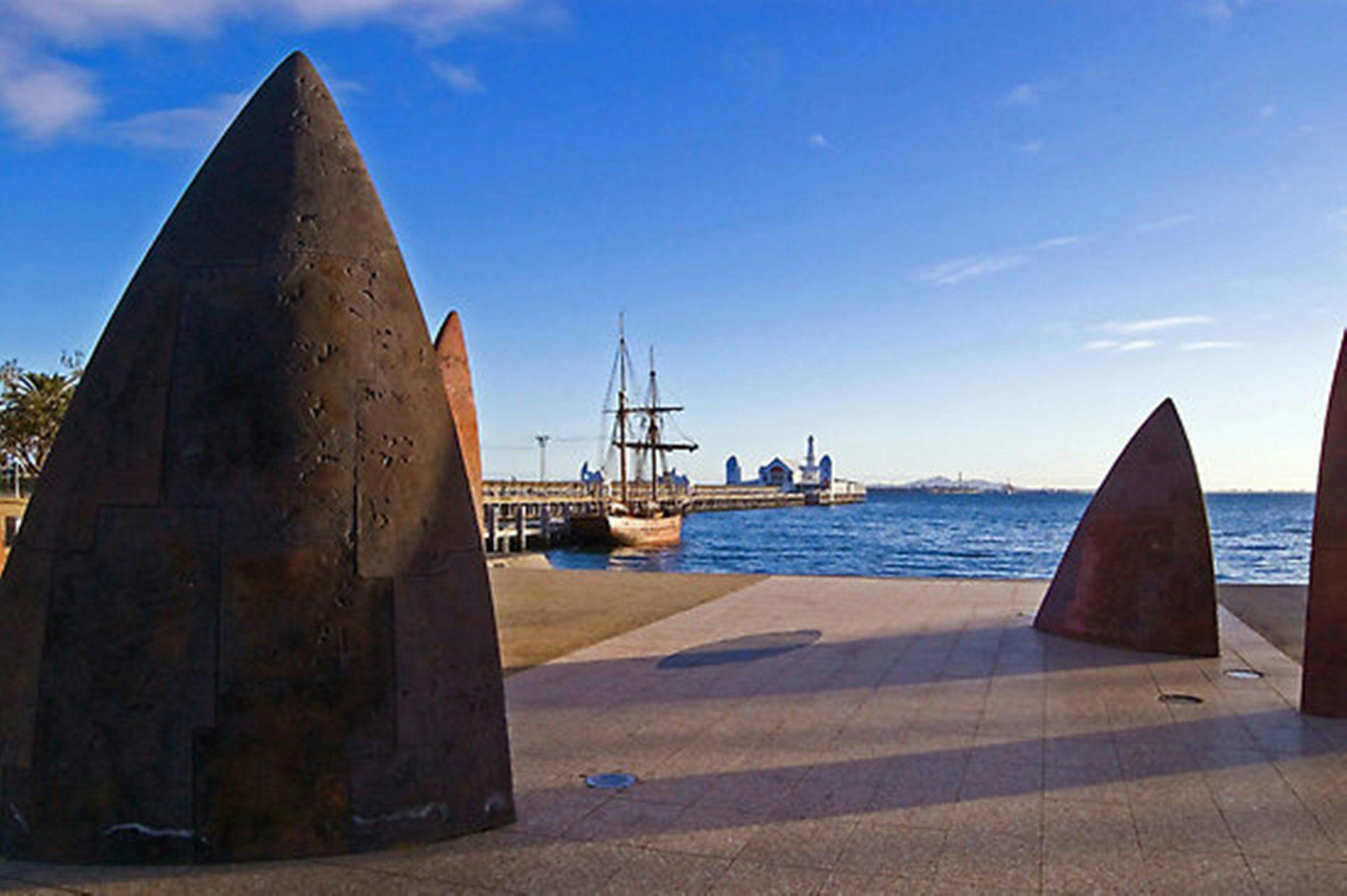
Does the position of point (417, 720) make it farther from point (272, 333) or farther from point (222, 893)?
point (272, 333)

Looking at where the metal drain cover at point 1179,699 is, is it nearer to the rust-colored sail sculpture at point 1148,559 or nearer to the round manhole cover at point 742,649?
the rust-colored sail sculpture at point 1148,559

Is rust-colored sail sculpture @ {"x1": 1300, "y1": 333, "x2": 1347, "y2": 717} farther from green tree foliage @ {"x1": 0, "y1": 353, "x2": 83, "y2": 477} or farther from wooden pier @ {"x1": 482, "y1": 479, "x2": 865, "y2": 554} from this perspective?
green tree foliage @ {"x1": 0, "y1": 353, "x2": 83, "y2": 477}

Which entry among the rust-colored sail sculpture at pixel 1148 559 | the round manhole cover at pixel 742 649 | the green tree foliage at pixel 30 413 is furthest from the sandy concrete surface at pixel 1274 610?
the green tree foliage at pixel 30 413

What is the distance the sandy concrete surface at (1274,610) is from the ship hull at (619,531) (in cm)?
4369

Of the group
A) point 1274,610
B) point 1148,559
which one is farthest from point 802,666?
point 1274,610

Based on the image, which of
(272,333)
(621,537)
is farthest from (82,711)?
(621,537)

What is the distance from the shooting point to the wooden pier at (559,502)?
54.8 meters

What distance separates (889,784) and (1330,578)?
199 inches

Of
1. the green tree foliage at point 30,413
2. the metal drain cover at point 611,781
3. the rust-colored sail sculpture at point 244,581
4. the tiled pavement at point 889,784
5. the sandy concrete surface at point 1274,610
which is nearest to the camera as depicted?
the tiled pavement at point 889,784

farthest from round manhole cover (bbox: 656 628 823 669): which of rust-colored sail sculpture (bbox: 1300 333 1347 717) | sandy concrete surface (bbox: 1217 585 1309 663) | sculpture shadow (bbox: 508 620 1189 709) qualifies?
sandy concrete surface (bbox: 1217 585 1309 663)

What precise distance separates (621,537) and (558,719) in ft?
174

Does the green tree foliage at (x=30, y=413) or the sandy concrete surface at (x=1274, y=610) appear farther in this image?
the green tree foliage at (x=30, y=413)

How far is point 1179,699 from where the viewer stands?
371 inches

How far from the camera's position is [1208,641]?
11.9 meters
